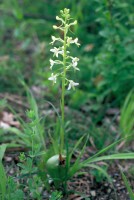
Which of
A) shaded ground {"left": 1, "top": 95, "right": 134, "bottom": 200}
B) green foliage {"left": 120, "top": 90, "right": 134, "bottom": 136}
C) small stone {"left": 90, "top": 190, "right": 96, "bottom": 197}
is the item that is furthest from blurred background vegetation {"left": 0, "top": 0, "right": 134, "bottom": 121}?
small stone {"left": 90, "top": 190, "right": 96, "bottom": 197}

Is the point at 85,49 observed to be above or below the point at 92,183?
above

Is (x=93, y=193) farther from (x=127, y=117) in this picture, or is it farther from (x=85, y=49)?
(x=85, y=49)

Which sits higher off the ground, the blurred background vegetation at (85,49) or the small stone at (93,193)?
the blurred background vegetation at (85,49)

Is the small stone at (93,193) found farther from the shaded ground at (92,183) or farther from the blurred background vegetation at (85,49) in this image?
the blurred background vegetation at (85,49)

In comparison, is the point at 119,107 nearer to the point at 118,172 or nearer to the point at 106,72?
the point at 106,72

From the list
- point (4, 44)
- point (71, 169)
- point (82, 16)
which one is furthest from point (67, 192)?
point (4, 44)

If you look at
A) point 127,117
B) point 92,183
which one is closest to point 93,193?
point 92,183

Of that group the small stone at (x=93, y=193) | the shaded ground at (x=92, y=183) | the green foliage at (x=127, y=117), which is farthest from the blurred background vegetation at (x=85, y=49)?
the small stone at (x=93, y=193)

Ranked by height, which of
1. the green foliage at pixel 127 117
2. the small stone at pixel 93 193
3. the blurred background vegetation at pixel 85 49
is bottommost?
the small stone at pixel 93 193

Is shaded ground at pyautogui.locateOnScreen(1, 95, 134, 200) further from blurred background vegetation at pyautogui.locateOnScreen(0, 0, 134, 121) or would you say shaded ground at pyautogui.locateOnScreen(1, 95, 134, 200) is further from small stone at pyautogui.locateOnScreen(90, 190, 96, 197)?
blurred background vegetation at pyautogui.locateOnScreen(0, 0, 134, 121)

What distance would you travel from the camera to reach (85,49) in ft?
11.5

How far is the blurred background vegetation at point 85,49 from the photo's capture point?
9.38 ft

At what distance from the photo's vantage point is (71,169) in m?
2.10

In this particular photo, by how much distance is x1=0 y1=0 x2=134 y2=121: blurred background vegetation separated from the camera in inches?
113
